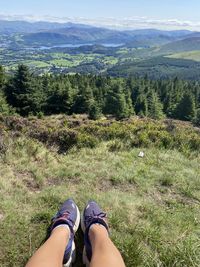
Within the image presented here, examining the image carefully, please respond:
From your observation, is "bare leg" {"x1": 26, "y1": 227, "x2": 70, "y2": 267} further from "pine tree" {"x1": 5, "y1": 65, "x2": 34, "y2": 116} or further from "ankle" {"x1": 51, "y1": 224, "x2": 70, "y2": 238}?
"pine tree" {"x1": 5, "y1": 65, "x2": 34, "y2": 116}

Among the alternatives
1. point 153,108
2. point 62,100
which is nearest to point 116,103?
point 62,100

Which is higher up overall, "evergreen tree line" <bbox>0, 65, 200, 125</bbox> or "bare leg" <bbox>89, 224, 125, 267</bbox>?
"bare leg" <bbox>89, 224, 125, 267</bbox>

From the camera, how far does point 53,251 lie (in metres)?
2.89

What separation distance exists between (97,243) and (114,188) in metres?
2.20

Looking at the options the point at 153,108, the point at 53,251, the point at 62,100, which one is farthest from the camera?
the point at 153,108

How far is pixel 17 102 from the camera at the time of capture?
3972 cm

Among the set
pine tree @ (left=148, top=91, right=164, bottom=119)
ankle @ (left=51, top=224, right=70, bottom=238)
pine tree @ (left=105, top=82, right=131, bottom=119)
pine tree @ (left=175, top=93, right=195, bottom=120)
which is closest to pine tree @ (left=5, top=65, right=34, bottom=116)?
pine tree @ (left=105, top=82, right=131, bottom=119)

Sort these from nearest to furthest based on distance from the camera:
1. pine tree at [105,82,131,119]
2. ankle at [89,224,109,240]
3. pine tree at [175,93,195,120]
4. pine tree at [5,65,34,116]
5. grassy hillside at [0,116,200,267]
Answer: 1. ankle at [89,224,109,240]
2. grassy hillside at [0,116,200,267]
3. pine tree at [5,65,34,116]
4. pine tree at [105,82,131,119]
5. pine tree at [175,93,195,120]

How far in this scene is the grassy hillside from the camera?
3559 millimetres

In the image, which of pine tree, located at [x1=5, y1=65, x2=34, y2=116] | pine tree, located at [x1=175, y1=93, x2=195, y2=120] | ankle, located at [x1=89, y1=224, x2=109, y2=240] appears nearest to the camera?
ankle, located at [x1=89, y1=224, x2=109, y2=240]

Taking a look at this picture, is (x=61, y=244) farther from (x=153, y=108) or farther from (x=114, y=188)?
(x=153, y=108)

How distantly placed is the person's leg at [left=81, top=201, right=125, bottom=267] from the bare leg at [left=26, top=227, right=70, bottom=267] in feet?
0.80

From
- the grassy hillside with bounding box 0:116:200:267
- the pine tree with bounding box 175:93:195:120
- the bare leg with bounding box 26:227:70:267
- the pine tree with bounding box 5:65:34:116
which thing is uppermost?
the bare leg with bounding box 26:227:70:267

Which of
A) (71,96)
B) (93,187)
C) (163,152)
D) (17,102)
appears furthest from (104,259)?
(71,96)
